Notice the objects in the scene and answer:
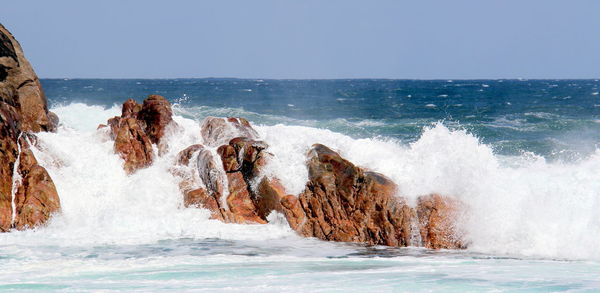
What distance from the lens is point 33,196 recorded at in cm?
1380

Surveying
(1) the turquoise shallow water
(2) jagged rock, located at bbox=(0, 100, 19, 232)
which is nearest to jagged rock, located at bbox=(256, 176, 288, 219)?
(1) the turquoise shallow water

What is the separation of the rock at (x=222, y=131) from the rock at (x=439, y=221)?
16.5 feet

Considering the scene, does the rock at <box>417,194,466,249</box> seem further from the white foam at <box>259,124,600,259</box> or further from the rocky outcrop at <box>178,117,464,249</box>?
the white foam at <box>259,124,600,259</box>

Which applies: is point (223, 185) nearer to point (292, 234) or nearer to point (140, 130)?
point (292, 234)

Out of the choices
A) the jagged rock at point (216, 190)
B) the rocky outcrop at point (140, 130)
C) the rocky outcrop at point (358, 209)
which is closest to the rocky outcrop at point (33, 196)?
the rocky outcrop at point (140, 130)

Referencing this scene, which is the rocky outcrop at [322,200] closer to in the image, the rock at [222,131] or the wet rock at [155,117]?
the rock at [222,131]

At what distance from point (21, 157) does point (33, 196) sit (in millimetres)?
1099

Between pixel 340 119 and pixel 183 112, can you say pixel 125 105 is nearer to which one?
pixel 183 112

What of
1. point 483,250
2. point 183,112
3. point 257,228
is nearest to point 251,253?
point 257,228

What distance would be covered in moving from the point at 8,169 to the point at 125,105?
4315 millimetres

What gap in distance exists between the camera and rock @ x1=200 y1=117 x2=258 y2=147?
54.2ft

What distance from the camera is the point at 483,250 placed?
41.5 ft

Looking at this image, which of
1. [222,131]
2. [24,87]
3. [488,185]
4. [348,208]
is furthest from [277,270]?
[24,87]

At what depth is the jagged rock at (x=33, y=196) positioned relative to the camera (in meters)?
13.5
